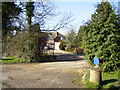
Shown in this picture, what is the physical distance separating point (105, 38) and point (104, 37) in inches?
4.7

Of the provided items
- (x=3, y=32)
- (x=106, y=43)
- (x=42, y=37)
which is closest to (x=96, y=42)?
(x=106, y=43)

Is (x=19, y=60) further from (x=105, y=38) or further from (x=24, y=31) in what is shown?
(x=105, y=38)

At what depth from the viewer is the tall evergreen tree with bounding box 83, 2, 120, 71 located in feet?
21.6

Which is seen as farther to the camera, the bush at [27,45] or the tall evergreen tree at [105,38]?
the bush at [27,45]

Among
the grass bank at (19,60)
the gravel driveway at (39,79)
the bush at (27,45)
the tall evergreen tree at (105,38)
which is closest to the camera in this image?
the gravel driveway at (39,79)

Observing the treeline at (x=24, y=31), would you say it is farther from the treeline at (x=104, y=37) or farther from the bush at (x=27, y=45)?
the treeline at (x=104, y=37)

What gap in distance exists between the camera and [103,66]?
6.88m

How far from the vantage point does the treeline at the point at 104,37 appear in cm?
660

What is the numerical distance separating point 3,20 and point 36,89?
14.6m

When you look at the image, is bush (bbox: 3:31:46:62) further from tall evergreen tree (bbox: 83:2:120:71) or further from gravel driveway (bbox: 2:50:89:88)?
tall evergreen tree (bbox: 83:2:120:71)

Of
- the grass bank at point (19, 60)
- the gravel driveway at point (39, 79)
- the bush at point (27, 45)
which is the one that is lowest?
the gravel driveway at point (39, 79)

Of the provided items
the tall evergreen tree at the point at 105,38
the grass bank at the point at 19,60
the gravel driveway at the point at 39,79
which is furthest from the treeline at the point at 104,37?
the grass bank at the point at 19,60

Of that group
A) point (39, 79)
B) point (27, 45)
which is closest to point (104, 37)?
point (39, 79)

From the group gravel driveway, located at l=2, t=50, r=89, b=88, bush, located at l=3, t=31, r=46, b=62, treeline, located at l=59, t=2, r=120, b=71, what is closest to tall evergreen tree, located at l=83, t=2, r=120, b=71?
treeline, located at l=59, t=2, r=120, b=71
